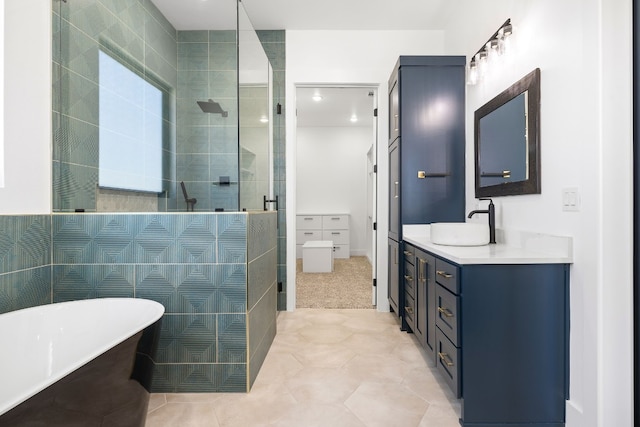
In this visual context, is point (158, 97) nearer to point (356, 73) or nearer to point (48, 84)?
point (48, 84)

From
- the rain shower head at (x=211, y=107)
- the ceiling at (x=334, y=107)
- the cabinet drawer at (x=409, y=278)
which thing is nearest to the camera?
the rain shower head at (x=211, y=107)

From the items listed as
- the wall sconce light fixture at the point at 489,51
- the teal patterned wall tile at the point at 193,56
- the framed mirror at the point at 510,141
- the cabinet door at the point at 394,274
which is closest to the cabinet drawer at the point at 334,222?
the cabinet door at the point at 394,274

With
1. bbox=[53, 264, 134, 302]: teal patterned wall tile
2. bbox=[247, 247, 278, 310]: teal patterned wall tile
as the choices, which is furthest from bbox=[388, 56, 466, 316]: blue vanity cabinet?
bbox=[53, 264, 134, 302]: teal patterned wall tile

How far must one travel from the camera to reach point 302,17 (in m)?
3.09

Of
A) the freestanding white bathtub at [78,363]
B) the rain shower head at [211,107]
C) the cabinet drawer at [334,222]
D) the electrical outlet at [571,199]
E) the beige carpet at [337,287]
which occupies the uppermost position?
A: the rain shower head at [211,107]

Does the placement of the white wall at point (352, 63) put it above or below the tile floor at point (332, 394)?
above

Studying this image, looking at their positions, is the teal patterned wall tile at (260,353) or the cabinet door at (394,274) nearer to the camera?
the teal patterned wall tile at (260,353)

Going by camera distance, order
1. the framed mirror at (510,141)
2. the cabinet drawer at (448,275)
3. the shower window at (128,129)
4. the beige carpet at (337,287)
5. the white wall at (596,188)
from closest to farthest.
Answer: the white wall at (596,188) → the cabinet drawer at (448,275) → the framed mirror at (510,141) → the shower window at (128,129) → the beige carpet at (337,287)

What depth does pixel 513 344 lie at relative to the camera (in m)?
1.51

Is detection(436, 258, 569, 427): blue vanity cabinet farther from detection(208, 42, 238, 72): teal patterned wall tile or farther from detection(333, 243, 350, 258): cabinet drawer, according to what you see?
detection(333, 243, 350, 258): cabinet drawer

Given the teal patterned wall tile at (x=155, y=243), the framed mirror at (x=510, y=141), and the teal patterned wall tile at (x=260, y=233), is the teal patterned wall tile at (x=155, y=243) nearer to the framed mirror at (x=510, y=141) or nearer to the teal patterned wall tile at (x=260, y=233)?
the teal patterned wall tile at (x=260, y=233)

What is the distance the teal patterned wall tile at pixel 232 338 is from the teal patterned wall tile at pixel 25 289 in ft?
2.97

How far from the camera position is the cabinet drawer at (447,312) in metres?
1.57

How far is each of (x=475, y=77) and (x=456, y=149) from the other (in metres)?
0.54
